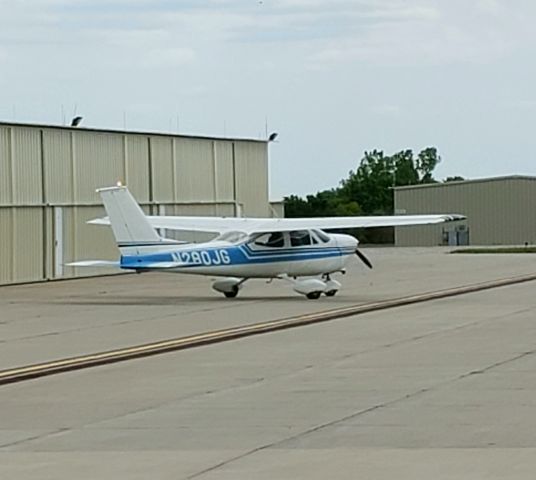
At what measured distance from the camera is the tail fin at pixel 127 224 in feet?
108

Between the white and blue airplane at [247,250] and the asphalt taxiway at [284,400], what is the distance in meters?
3.50

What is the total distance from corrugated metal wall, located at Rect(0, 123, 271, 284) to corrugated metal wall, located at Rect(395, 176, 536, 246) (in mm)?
36665

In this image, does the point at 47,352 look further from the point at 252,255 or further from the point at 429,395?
the point at 252,255

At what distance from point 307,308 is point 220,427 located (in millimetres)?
17392

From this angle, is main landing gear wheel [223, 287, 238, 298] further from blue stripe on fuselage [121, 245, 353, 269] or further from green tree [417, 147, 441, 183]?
green tree [417, 147, 441, 183]

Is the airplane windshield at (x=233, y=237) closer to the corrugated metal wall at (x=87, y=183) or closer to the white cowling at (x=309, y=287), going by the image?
the white cowling at (x=309, y=287)

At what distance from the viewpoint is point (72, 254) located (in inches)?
1901

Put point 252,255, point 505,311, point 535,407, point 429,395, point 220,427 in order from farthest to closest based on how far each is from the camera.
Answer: point 252,255 → point 505,311 → point 429,395 → point 535,407 → point 220,427

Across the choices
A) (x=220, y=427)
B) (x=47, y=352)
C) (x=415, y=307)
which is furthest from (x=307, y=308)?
(x=220, y=427)

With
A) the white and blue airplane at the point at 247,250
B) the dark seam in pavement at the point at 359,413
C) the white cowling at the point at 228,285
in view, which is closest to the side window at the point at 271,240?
the white and blue airplane at the point at 247,250

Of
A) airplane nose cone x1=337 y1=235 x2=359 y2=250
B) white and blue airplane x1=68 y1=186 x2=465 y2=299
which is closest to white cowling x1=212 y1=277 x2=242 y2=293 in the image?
white and blue airplane x1=68 y1=186 x2=465 y2=299

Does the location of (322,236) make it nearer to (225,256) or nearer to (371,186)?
(225,256)

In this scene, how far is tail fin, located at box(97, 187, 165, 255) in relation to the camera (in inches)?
1296

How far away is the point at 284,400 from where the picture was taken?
48.2 feet
